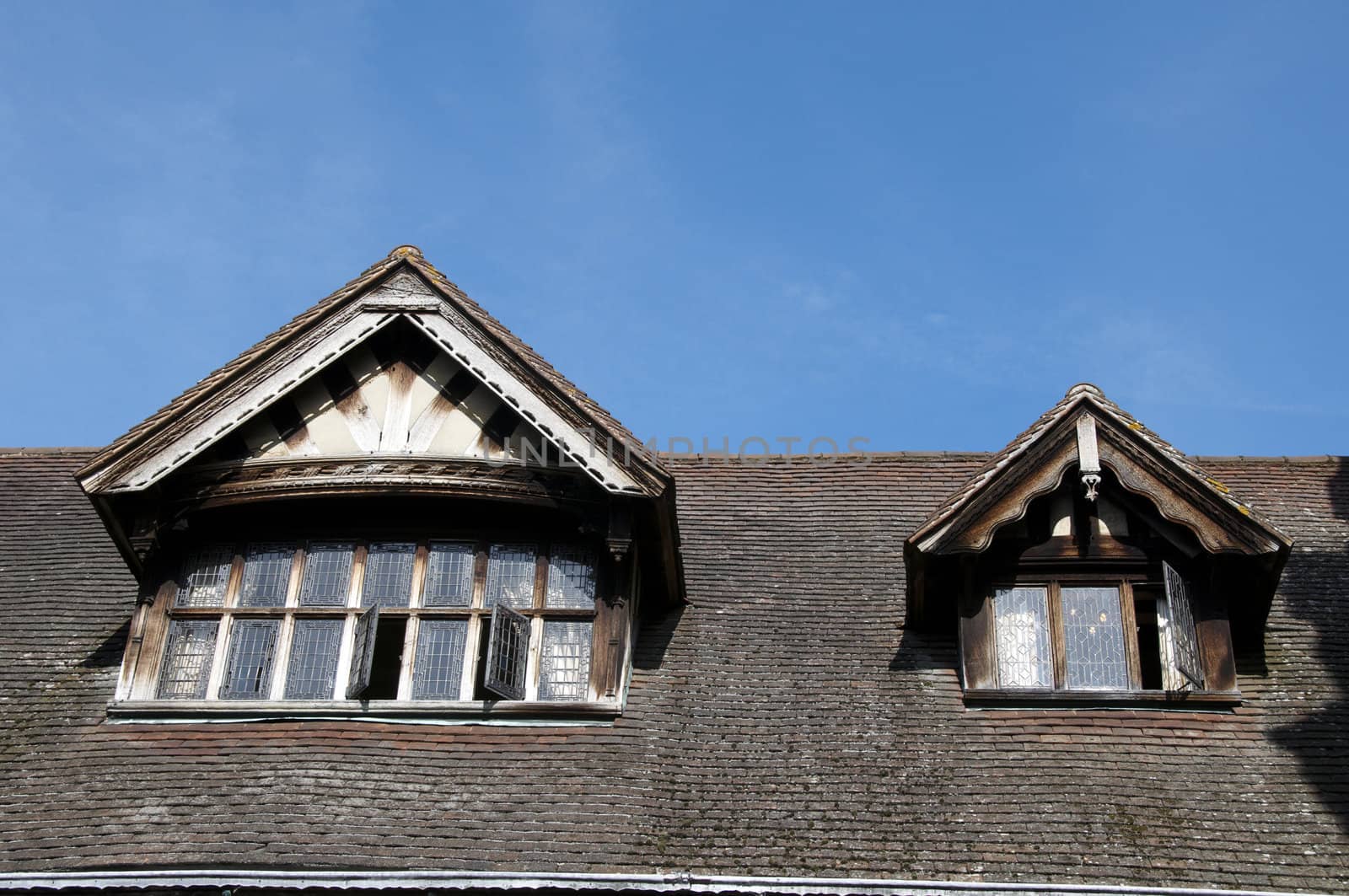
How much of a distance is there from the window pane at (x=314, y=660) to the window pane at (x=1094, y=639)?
19.0 ft

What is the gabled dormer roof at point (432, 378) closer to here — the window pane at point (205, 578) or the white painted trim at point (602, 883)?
the window pane at point (205, 578)

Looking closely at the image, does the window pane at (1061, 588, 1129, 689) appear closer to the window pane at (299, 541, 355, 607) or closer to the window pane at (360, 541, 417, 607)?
the window pane at (360, 541, 417, 607)

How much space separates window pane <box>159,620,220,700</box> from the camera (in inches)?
492

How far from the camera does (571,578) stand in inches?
505

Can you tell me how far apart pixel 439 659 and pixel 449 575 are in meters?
0.76

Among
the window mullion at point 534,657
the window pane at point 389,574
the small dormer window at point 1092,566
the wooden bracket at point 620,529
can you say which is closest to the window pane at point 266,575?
the window pane at point 389,574

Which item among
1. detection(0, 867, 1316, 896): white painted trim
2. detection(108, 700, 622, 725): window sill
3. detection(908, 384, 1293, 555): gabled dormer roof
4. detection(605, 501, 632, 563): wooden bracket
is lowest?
detection(0, 867, 1316, 896): white painted trim

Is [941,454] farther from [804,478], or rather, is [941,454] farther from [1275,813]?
[1275,813]

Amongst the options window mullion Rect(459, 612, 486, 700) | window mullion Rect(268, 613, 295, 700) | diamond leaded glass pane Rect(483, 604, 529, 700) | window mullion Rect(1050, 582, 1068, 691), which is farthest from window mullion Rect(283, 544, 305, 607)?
window mullion Rect(1050, 582, 1068, 691)

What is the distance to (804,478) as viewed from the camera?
16594mm

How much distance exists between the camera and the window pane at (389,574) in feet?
41.7

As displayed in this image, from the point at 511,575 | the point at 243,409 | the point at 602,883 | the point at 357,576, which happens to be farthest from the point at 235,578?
the point at 602,883

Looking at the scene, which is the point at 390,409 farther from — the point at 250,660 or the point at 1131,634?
the point at 1131,634

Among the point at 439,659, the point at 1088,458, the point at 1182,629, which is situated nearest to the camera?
the point at 1182,629
